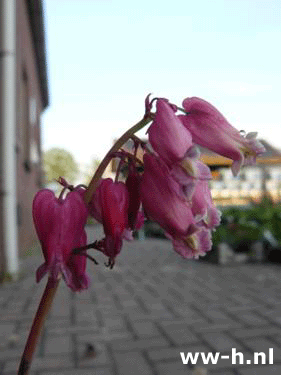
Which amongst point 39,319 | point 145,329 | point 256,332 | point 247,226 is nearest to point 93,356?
→ point 145,329

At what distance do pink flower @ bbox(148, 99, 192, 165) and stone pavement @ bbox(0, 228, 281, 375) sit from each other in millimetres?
2648

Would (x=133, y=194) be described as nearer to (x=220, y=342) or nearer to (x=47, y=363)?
(x=47, y=363)

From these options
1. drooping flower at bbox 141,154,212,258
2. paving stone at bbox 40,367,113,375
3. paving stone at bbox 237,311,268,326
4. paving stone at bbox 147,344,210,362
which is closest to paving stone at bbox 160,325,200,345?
paving stone at bbox 147,344,210,362

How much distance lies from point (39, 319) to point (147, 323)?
11.9ft

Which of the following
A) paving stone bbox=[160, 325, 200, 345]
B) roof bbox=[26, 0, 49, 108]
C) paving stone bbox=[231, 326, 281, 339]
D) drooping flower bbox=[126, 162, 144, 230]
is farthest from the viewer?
roof bbox=[26, 0, 49, 108]

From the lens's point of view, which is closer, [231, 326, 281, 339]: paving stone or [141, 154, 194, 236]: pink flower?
[141, 154, 194, 236]: pink flower

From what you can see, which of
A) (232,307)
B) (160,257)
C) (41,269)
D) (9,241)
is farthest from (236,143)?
(160,257)

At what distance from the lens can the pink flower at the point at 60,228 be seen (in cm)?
95

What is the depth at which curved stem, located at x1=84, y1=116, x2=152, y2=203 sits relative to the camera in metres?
0.95

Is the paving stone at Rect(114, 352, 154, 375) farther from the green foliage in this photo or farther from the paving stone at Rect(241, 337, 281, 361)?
the green foliage

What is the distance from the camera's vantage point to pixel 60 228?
96cm

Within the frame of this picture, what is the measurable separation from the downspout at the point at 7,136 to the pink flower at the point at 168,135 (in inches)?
254

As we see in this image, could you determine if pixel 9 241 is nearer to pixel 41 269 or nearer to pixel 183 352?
pixel 183 352

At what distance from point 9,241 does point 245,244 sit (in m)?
4.05
